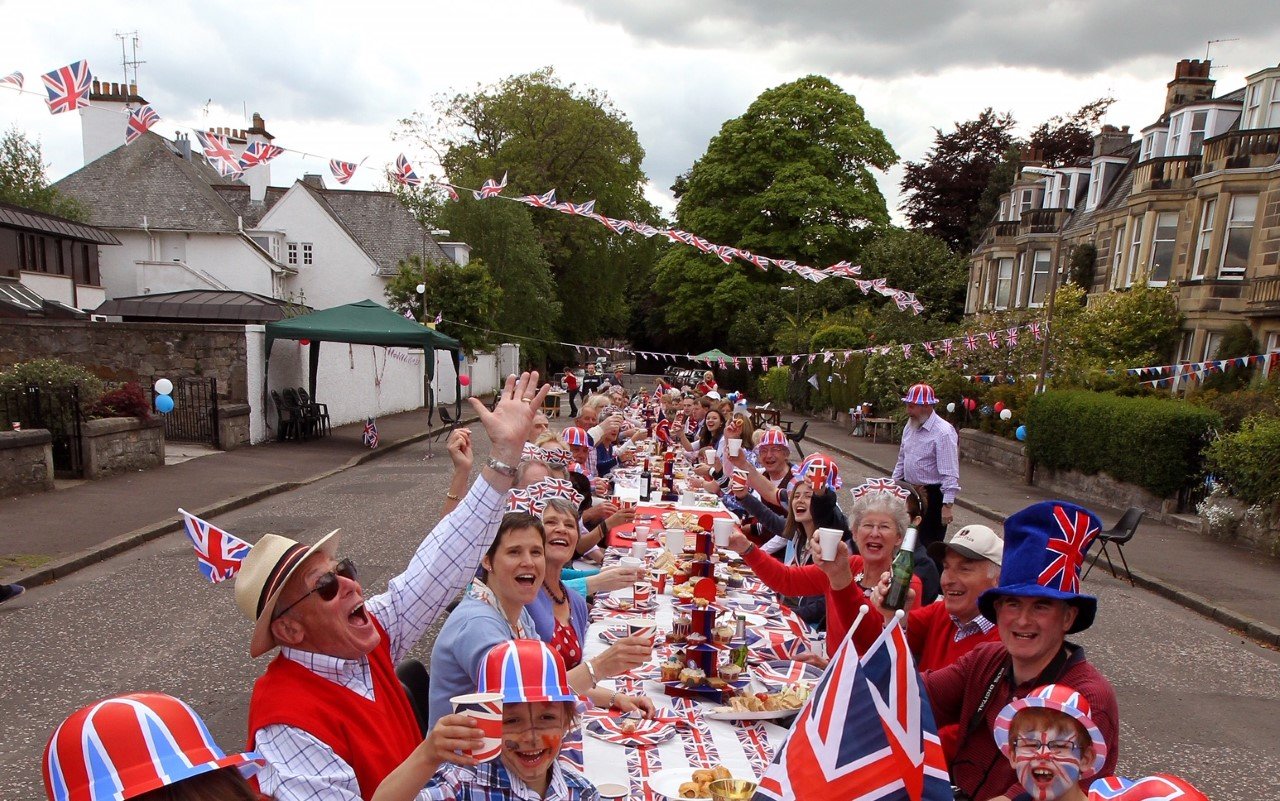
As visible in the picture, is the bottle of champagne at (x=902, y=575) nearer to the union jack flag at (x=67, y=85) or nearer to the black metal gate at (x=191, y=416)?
the union jack flag at (x=67, y=85)

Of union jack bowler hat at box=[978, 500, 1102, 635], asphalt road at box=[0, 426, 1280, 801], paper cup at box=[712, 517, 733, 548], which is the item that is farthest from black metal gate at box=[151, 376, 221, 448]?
union jack bowler hat at box=[978, 500, 1102, 635]

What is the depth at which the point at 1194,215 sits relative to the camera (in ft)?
68.3

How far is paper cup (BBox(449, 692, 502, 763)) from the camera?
1696 mm

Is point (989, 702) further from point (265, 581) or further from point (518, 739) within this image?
point (265, 581)

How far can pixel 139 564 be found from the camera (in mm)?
8445

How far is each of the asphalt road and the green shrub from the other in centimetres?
283

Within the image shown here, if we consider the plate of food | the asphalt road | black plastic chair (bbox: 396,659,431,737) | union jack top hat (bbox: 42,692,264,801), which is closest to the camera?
union jack top hat (bbox: 42,692,264,801)

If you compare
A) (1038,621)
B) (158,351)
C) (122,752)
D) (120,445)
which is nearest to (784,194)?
(158,351)

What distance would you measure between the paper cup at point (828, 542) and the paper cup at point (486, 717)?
1557 millimetres

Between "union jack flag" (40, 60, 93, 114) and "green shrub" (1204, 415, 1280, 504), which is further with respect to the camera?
"green shrub" (1204, 415, 1280, 504)

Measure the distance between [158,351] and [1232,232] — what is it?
25.5 m

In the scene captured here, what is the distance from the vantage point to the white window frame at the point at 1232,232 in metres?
19.4

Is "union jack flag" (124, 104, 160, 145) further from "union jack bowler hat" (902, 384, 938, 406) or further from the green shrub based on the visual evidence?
the green shrub

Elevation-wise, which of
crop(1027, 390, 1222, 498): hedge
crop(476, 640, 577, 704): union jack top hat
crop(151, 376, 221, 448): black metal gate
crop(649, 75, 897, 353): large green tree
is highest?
crop(649, 75, 897, 353): large green tree
